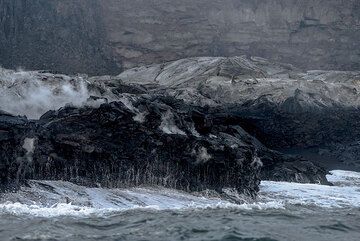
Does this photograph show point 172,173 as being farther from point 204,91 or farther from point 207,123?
point 204,91

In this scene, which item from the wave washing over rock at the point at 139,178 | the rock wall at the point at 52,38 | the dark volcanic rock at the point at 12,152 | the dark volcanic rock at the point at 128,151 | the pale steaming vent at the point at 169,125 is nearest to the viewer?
the wave washing over rock at the point at 139,178

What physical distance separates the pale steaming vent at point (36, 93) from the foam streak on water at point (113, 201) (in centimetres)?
604

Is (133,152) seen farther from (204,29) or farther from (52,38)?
(204,29)

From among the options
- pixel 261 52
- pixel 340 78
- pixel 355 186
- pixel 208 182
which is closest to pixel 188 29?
pixel 261 52

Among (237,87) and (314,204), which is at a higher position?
(237,87)

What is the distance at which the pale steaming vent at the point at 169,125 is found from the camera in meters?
20.0

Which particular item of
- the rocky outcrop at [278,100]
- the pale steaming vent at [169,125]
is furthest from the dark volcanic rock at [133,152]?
the rocky outcrop at [278,100]

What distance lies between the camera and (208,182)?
19.4 metres

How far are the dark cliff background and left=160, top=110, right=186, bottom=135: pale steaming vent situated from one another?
206 ft

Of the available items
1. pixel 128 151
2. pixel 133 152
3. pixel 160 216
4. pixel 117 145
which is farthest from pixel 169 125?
pixel 160 216

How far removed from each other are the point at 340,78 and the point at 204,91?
1632 cm

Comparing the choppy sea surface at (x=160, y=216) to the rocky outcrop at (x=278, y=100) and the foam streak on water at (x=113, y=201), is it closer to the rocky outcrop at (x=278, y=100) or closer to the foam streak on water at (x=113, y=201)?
the foam streak on water at (x=113, y=201)

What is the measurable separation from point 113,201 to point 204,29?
79491 mm

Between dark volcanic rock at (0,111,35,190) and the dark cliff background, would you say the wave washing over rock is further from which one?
the dark cliff background
